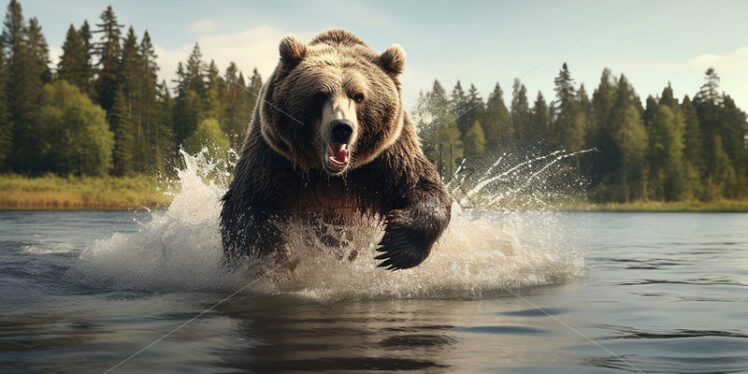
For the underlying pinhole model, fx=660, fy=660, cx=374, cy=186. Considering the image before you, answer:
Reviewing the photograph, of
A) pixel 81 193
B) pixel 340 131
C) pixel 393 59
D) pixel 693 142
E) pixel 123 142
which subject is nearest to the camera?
pixel 340 131

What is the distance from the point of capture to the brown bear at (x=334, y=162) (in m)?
5.83

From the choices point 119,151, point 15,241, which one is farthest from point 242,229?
point 119,151

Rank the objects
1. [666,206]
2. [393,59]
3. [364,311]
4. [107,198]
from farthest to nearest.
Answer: [666,206], [107,198], [393,59], [364,311]

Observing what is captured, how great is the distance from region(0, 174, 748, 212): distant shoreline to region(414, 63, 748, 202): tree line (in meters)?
3.55

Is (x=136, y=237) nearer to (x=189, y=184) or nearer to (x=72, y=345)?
(x=189, y=184)

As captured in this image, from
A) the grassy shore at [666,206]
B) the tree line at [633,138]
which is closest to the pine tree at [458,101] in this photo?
the tree line at [633,138]

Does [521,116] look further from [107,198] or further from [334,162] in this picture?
[334,162]

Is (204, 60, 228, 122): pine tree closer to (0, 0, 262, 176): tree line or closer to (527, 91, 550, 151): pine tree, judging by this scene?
(0, 0, 262, 176): tree line

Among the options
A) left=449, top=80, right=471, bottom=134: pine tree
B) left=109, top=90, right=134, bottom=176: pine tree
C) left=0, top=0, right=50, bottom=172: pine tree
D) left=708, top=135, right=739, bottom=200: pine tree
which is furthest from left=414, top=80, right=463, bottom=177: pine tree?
left=0, top=0, right=50, bottom=172: pine tree

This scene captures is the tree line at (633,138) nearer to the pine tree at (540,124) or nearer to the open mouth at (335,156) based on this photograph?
the pine tree at (540,124)

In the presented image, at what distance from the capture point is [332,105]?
220 inches

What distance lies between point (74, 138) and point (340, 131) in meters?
60.2

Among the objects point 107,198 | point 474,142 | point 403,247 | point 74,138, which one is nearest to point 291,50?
point 403,247

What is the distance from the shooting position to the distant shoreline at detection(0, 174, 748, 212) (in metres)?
40.8
